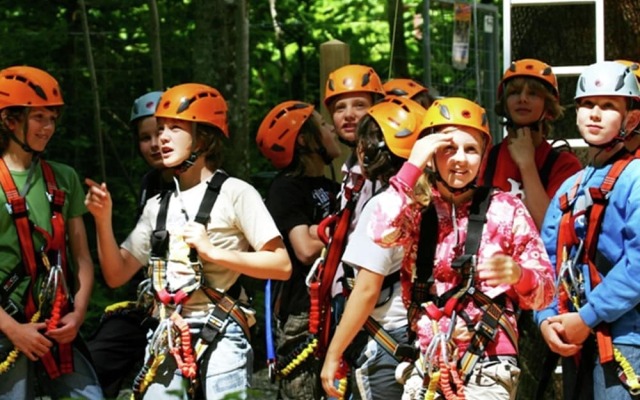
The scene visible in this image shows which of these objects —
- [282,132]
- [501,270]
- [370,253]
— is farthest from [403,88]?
[501,270]

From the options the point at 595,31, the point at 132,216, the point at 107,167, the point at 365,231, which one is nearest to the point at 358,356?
the point at 365,231

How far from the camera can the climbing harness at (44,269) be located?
6.27 metres

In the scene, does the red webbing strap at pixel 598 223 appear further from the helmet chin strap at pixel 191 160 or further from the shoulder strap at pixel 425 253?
the helmet chin strap at pixel 191 160

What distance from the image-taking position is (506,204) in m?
5.56

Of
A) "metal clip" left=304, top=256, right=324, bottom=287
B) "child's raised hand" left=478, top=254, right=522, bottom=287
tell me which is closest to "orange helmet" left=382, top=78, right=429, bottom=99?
"metal clip" left=304, top=256, right=324, bottom=287

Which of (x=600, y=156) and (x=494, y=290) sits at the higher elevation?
(x=600, y=156)

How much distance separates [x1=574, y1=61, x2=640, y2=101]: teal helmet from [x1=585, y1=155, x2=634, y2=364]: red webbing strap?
334mm

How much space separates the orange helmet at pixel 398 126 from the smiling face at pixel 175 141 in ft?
3.04

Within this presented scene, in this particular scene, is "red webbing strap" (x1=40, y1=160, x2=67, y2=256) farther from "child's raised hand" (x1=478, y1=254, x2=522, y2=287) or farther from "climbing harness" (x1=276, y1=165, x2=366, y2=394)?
"child's raised hand" (x1=478, y1=254, x2=522, y2=287)

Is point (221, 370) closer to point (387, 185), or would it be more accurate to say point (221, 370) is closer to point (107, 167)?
point (387, 185)

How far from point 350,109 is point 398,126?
140 cm

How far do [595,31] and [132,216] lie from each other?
533 cm

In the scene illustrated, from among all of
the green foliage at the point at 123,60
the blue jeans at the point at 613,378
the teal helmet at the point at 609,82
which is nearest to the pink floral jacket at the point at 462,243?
the blue jeans at the point at 613,378

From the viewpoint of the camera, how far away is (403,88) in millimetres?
7715
